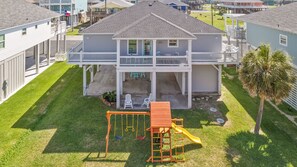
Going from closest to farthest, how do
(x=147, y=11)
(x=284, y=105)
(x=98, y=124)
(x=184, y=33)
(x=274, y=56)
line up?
(x=274, y=56) < (x=98, y=124) < (x=184, y=33) < (x=284, y=105) < (x=147, y=11)

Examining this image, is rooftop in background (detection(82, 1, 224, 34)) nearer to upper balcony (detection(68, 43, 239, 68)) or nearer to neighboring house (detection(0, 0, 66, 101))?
upper balcony (detection(68, 43, 239, 68))

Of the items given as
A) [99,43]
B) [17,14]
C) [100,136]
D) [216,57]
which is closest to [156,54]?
[99,43]

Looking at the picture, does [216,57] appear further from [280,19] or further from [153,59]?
[280,19]

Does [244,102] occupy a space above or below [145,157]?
above

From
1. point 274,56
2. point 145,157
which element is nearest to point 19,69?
point 145,157

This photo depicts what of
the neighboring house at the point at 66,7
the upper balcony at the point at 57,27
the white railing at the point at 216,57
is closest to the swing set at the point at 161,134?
the white railing at the point at 216,57

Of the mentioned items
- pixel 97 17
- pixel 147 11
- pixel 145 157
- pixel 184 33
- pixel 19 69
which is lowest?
pixel 145 157

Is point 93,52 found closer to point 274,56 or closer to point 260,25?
point 274,56

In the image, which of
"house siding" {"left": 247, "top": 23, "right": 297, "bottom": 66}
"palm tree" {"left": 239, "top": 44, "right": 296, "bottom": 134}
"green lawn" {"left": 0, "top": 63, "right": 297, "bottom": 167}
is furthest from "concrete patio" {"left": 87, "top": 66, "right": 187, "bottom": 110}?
"house siding" {"left": 247, "top": 23, "right": 297, "bottom": 66}
